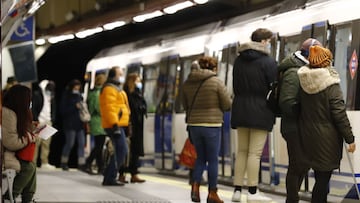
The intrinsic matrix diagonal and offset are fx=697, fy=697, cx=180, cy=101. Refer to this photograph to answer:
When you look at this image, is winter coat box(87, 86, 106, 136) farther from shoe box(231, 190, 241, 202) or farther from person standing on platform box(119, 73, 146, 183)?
shoe box(231, 190, 241, 202)

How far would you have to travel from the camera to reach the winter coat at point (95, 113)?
10250 mm

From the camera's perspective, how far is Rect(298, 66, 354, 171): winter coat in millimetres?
5441

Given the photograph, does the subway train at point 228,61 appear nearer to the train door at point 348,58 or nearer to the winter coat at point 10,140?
the train door at point 348,58

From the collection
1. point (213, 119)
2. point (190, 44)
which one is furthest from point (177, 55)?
point (213, 119)

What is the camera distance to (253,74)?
6.54 metres

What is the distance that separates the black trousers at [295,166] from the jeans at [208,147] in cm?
111

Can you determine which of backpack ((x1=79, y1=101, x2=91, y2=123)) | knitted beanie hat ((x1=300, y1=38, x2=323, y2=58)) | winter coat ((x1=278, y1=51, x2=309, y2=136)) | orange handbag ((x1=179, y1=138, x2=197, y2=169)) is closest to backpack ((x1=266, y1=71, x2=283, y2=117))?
winter coat ((x1=278, y1=51, x2=309, y2=136))

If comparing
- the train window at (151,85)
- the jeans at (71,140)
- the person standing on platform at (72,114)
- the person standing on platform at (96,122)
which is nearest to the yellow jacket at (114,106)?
the person standing on platform at (96,122)

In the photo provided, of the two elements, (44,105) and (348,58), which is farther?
(44,105)

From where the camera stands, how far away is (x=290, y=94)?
587 centimetres

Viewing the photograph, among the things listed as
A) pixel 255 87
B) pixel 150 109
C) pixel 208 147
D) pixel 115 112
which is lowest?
pixel 208 147

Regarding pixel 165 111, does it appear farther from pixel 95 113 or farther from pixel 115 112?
pixel 115 112

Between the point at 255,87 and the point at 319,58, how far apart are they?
1052 millimetres

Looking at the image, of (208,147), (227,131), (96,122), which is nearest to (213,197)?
(208,147)
